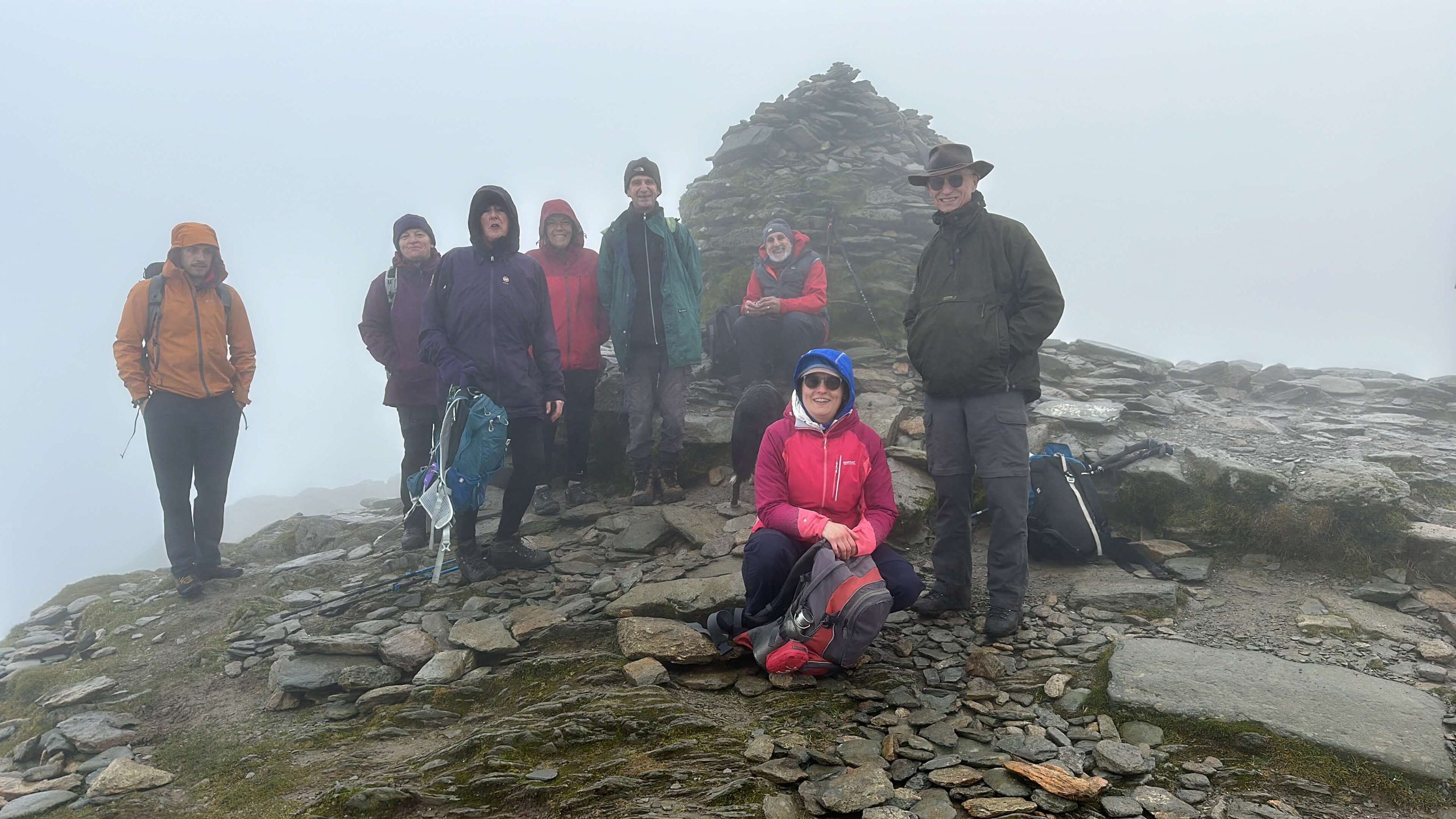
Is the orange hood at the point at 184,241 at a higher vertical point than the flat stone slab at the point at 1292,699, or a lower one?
higher

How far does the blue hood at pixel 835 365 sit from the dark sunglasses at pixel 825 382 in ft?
0.17

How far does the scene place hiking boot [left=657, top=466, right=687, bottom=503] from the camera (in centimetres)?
895

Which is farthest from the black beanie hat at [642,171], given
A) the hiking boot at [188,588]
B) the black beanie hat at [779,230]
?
the hiking boot at [188,588]

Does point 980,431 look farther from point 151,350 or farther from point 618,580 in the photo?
point 151,350

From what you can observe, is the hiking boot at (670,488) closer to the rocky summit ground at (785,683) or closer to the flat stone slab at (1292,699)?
the rocky summit ground at (785,683)

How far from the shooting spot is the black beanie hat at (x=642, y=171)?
8500 millimetres

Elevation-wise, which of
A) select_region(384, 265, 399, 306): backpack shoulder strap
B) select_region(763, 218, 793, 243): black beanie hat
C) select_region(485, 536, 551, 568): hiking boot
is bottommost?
select_region(485, 536, 551, 568): hiking boot

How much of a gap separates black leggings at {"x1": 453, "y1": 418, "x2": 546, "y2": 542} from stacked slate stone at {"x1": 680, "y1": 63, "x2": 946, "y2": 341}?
7441mm

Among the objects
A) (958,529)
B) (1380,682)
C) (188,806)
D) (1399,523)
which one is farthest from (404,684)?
(1399,523)

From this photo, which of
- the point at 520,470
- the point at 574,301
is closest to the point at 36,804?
the point at 520,470

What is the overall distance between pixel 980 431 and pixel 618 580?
388cm

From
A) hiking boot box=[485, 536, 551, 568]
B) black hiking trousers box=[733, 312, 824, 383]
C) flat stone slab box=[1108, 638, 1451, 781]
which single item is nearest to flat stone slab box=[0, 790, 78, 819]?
hiking boot box=[485, 536, 551, 568]

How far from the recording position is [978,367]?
558 centimetres

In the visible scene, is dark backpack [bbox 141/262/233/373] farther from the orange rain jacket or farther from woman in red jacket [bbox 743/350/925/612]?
woman in red jacket [bbox 743/350/925/612]
